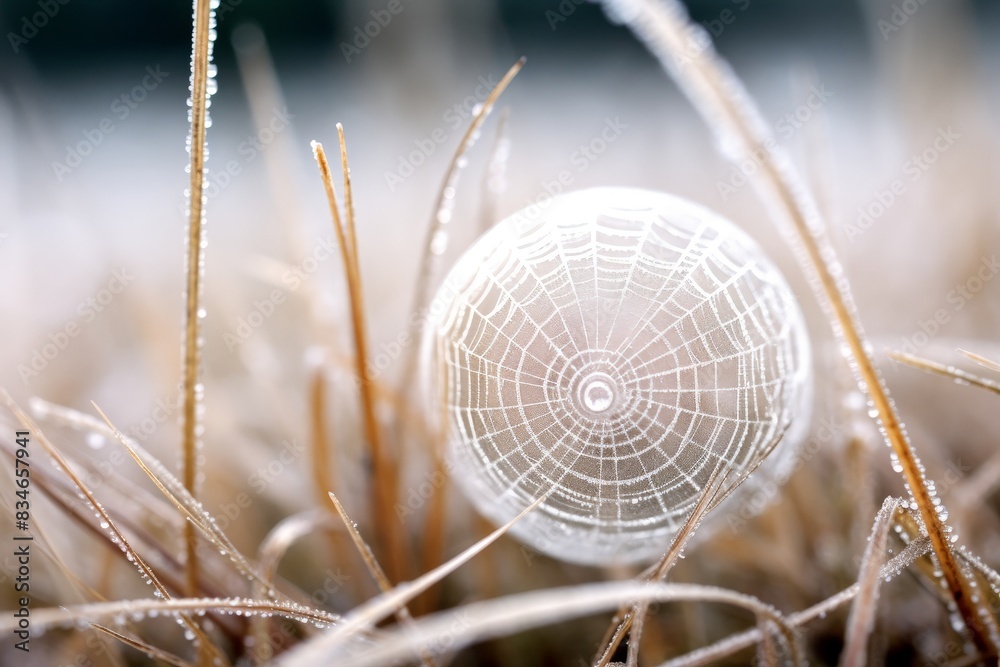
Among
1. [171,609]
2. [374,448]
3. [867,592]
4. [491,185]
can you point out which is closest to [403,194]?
[491,185]

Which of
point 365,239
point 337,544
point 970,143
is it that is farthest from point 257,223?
point 970,143

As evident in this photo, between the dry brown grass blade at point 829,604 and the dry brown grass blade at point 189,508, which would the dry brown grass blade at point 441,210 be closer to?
the dry brown grass blade at point 189,508

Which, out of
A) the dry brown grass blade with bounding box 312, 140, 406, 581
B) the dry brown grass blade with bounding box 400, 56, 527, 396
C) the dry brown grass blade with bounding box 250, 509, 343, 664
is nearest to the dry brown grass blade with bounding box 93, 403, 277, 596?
the dry brown grass blade with bounding box 250, 509, 343, 664

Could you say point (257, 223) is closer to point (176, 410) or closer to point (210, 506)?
point (176, 410)

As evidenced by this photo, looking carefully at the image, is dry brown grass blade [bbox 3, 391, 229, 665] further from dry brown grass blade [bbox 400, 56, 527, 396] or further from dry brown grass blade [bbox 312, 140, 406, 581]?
dry brown grass blade [bbox 400, 56, 527, 396]

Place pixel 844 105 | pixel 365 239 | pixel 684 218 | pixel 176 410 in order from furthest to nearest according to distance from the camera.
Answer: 1. pixel 844 105
2. pixel 365 239
3. pixel 176 410
4. pixel 684 218

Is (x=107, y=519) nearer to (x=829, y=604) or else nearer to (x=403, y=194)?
(x=829, y=604)
